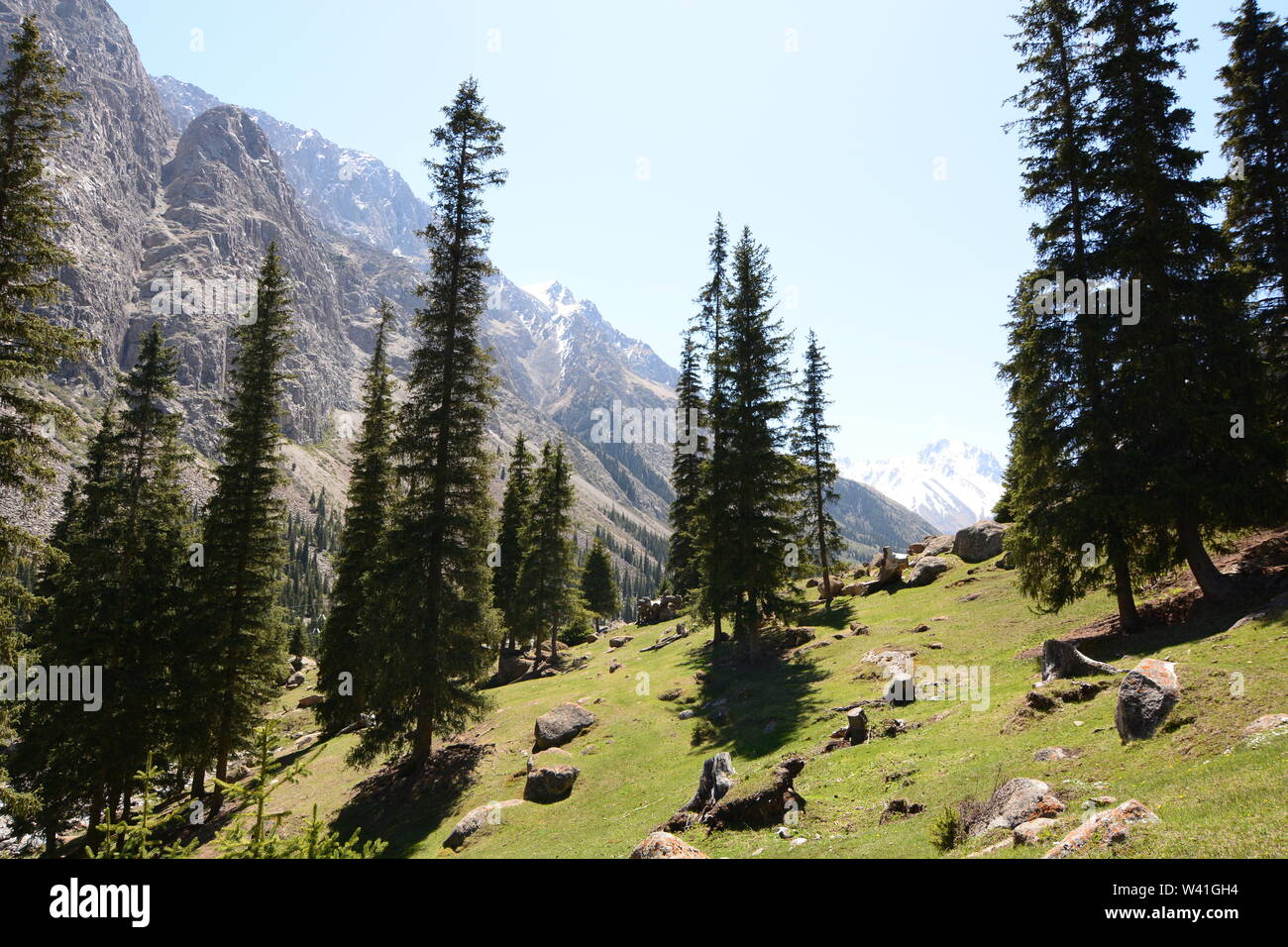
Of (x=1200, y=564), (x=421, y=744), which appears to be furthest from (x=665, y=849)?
(x=1200, y=564)

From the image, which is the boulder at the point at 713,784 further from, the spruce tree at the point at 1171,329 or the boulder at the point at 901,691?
the spruce tree at the point at 1171,329

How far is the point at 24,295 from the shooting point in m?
14.6

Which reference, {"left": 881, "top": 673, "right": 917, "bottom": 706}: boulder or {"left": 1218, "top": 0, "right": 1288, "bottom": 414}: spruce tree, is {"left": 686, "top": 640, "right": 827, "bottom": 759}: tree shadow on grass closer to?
{"left": 881, "top": 673, "right": 917, "bottom": 706}: boulder

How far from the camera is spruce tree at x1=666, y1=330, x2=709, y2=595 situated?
36.9 m

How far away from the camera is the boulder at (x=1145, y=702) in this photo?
10.6 metres

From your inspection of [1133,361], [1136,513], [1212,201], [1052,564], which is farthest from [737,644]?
[1212,201]

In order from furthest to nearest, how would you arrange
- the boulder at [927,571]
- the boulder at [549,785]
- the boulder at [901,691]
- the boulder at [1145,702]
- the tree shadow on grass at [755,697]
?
the boulder at [927,571] < the tree shadow on grass at [755,697] < the boulder at [549,785] < the boulder at [901,691] < the boulder at [1145,702]

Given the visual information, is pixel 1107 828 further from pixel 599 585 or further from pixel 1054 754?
pixel 599 585

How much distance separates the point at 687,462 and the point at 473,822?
28.4 metres

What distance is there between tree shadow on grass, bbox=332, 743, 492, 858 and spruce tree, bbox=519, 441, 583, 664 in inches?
750

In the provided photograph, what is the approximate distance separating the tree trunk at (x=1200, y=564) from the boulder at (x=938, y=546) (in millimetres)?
23494

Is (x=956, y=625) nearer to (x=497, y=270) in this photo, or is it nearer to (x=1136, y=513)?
(x=1136, y=513)

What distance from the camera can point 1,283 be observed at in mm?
14453

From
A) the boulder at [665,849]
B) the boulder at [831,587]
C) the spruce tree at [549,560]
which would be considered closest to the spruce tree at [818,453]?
the boulder at [831,587]
